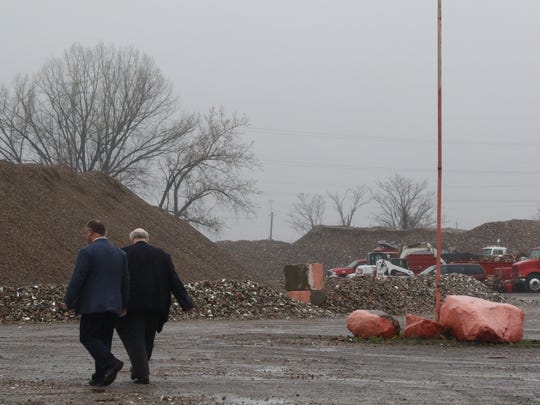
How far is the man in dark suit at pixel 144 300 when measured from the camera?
11.7m

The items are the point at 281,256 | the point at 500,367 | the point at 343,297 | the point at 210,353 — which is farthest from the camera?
the point at 281,256

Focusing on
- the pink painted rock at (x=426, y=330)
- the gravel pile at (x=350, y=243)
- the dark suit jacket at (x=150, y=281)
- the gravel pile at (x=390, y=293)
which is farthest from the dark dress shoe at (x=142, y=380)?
the gravel pile at (x=350, y=243)

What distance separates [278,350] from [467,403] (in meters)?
7.27

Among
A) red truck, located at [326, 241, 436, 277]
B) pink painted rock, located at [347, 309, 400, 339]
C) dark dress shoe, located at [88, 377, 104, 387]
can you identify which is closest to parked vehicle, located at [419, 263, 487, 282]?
red truck, located at [326, 241, 436, 277]

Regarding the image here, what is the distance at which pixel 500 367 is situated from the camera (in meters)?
14.5

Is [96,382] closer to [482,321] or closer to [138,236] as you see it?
[138,236]

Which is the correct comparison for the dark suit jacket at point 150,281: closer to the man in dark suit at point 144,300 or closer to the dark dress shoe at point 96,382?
the man in dark suit at point 144,300

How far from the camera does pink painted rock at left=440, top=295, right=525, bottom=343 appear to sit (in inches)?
707

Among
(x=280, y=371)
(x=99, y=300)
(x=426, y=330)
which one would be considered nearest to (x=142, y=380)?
(x=99, y=300)

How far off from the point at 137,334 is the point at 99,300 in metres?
0.73

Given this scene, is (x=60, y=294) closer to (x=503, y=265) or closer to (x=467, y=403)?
(x=467, y=403)

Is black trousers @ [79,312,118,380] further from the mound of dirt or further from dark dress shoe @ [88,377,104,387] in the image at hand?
the mound of dirt

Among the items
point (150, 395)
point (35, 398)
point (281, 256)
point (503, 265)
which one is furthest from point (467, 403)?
point (281, 256)

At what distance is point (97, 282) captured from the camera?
11.4m
